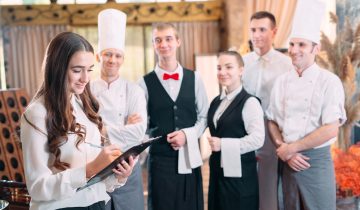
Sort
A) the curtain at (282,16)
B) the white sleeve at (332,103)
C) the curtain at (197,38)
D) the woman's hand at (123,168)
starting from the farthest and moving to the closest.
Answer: the curtain at (197,38) → the curtain at (282,16) → the white sleeve at (332,103) → the woman's hand at (123,168)

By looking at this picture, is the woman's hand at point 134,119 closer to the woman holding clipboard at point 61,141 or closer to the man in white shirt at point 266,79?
the woman holding clipboard at point 61,141

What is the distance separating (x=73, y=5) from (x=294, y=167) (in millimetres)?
6482

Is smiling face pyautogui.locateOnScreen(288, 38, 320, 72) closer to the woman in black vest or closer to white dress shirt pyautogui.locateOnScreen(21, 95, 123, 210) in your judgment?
the woman in black vest

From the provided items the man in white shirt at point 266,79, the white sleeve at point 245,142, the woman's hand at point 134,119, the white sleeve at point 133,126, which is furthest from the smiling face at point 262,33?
the woman's hand at point 134,119

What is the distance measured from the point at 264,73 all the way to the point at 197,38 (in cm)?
547

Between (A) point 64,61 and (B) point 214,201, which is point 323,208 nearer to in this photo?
(B) point 214,201

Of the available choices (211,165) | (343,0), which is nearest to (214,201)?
(211,165)

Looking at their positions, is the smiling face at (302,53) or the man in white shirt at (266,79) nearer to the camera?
the smiling face at (302,53)

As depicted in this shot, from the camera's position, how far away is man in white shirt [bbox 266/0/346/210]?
219cm

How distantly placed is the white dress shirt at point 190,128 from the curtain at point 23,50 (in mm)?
5803

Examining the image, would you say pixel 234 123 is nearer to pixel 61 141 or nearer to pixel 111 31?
pixel 111 31

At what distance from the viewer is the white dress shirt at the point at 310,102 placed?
2.18 m

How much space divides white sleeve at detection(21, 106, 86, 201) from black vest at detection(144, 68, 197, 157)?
122cm

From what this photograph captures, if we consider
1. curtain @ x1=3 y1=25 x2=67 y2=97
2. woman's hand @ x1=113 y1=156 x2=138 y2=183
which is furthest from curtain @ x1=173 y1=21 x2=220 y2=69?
woman's hand @ x1=113 y1=156 x2=138 y2=183
